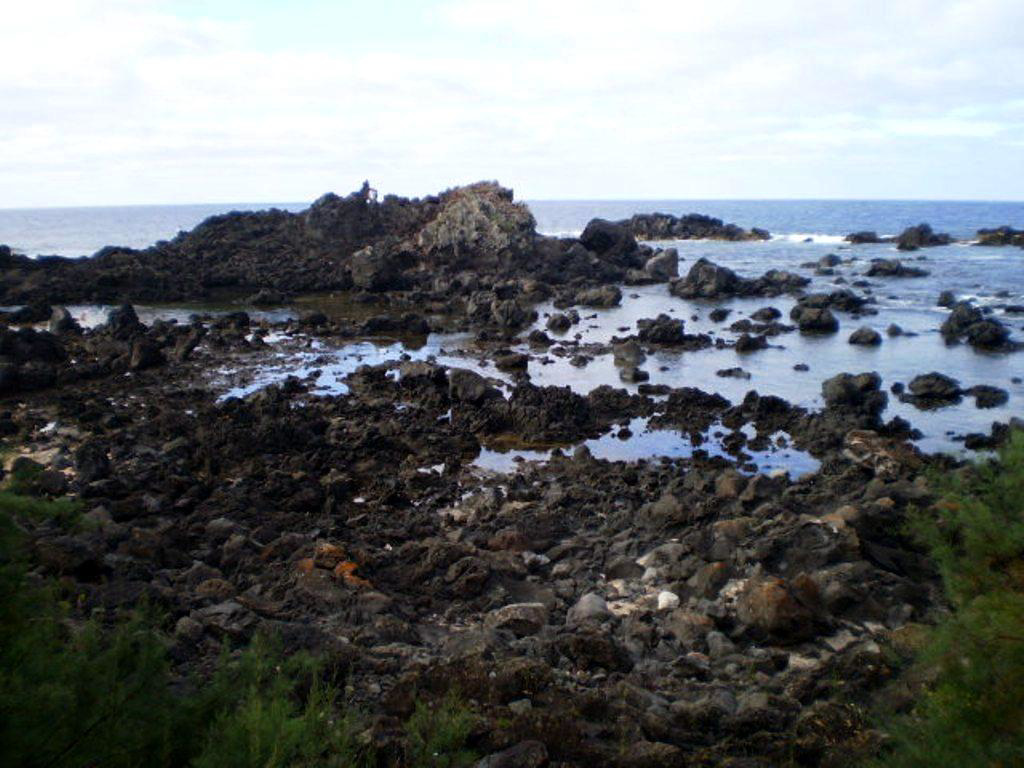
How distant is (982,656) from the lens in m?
4.48

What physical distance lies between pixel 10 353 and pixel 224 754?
80.6ft

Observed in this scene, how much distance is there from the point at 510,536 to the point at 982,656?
9.04 m

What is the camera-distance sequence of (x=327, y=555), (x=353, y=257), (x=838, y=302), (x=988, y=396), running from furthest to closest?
1. (x=353, y=257)
2. (x=838, y=302)
3. (x=988, y=396)
4. (x=327, y=555)

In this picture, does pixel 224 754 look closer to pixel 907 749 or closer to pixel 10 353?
pixel 907 749

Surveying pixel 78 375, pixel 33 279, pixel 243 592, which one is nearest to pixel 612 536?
pixel 243 592

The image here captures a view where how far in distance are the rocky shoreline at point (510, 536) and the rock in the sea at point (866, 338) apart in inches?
160

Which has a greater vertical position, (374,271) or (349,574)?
(374,271)

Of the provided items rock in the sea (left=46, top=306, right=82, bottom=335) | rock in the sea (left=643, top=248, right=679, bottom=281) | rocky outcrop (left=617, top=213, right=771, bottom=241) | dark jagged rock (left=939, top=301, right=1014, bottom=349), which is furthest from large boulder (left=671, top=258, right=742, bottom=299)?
rocky outcrop (left=617, top=213, right=771, bottom=241)

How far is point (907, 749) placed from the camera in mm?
4855

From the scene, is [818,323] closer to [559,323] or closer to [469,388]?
[559,323]

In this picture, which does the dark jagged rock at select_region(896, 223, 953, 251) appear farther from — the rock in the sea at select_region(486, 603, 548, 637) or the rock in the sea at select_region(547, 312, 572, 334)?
the rock in the sea at select_region(486, 603, 548, 637)

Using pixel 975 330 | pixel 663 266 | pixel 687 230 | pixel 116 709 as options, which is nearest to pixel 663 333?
pixel 975 330

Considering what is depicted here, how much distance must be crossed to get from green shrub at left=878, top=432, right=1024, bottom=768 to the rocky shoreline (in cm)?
225

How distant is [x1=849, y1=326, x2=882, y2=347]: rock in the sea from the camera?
3241 centimetres
